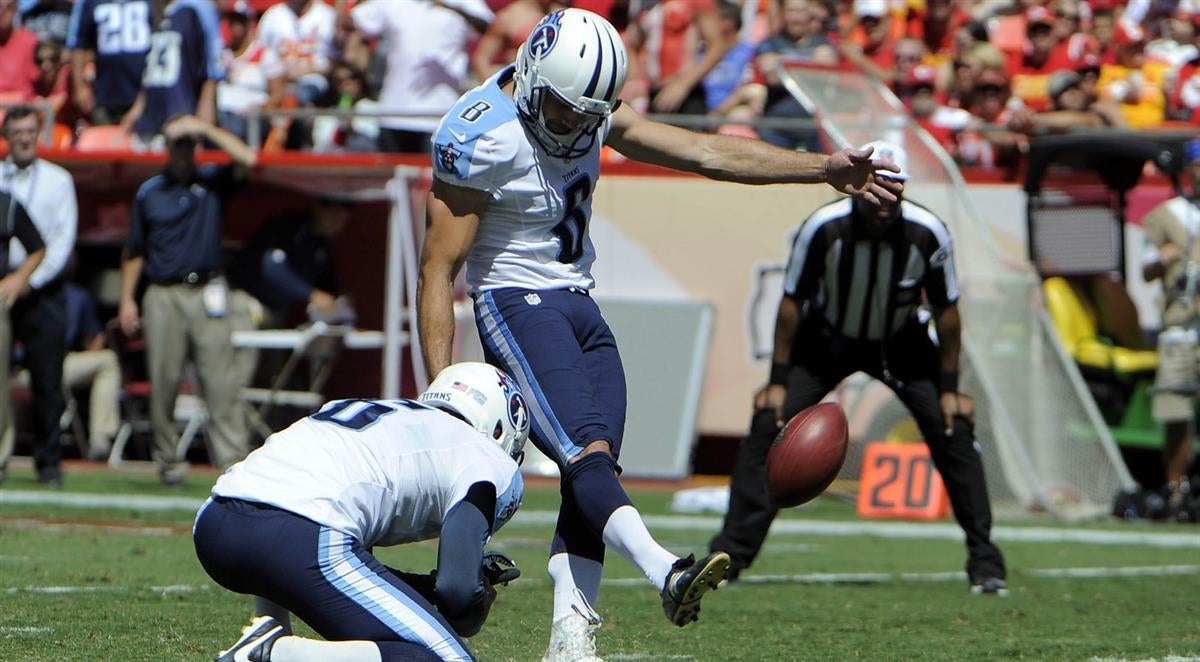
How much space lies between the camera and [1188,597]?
736cm

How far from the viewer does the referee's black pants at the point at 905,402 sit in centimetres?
739

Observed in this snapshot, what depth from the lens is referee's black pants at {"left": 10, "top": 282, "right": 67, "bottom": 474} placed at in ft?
36.0

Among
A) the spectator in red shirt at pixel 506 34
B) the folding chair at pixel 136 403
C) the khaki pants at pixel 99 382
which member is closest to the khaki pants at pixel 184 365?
the folding chair at pixel 136 403

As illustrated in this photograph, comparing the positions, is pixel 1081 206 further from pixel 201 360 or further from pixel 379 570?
pixel 379 570

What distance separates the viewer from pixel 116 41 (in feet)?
44.1

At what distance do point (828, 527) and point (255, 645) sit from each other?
22.1ft

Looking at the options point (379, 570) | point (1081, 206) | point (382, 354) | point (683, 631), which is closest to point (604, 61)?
point (379, 570)

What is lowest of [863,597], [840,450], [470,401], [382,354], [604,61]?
[382,354]

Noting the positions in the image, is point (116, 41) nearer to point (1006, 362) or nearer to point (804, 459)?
point (1006, 362)

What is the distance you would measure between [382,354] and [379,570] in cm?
995

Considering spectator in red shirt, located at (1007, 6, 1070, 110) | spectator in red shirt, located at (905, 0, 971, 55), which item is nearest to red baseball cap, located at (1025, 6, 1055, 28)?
spectator in red shirt, located at (1007, 6, 1070, 110)

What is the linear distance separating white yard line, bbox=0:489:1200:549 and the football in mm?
4343

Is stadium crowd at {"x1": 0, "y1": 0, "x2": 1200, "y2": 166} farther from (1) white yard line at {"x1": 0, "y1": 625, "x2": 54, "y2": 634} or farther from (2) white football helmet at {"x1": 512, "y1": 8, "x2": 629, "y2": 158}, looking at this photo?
(1) white yard line at {"x1": 0, "y1": 625, "x2": 54, "y2": 634}

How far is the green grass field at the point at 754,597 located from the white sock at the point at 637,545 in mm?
575
